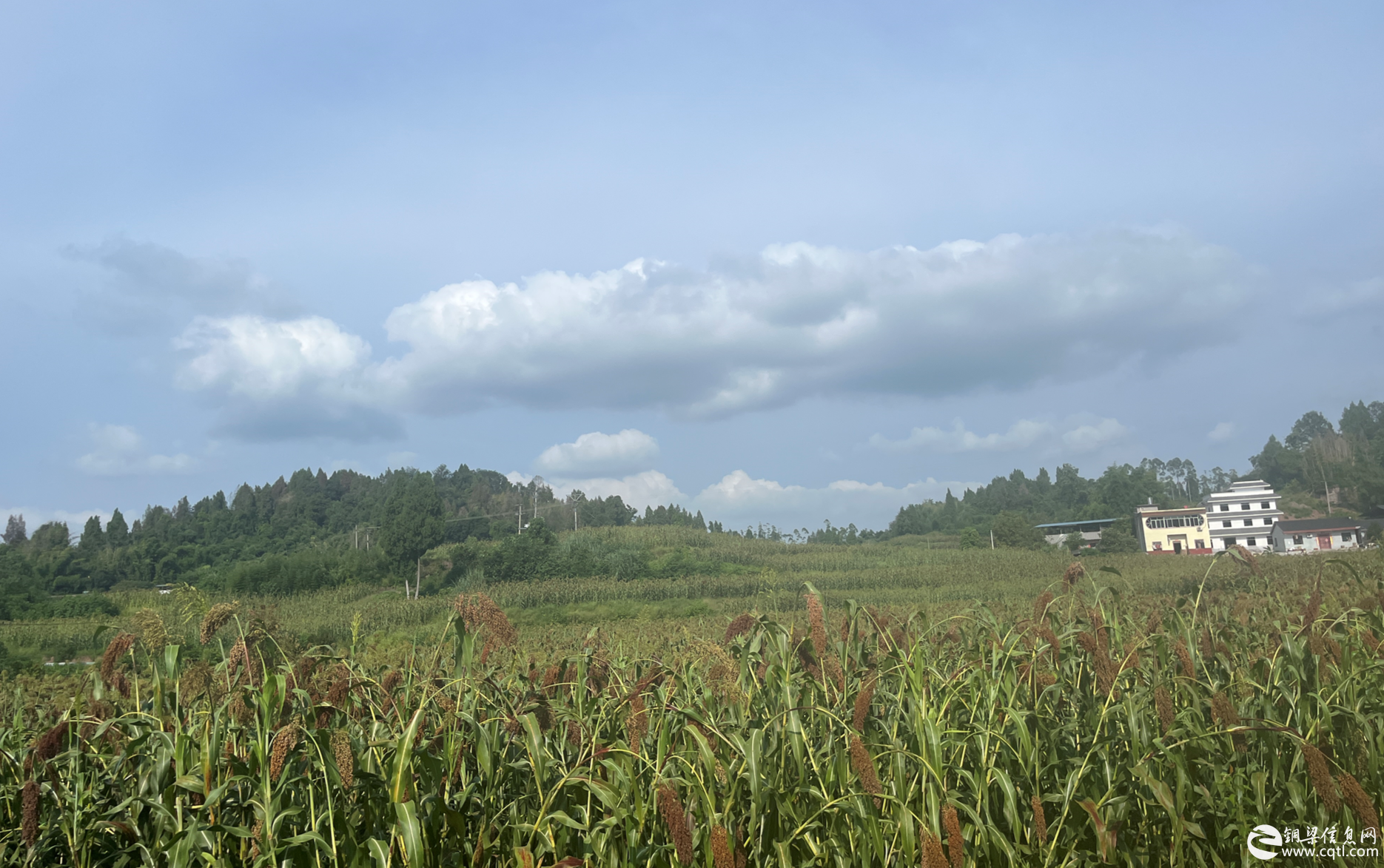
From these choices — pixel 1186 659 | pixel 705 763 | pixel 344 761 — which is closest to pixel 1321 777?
pixel 1186 659

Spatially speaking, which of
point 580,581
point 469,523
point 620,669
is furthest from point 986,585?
point 469,523

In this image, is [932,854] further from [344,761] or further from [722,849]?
[344,761]

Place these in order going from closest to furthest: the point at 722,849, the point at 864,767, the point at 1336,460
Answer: the point at 722,849
the point at 864,767
the point at 1336,460

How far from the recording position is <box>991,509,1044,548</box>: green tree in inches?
1344

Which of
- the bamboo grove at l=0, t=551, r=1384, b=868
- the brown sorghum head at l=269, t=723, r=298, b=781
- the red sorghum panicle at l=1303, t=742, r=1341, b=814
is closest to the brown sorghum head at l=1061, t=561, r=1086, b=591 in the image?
the bamboo grove at l=0, t=551, r=1384, b=868

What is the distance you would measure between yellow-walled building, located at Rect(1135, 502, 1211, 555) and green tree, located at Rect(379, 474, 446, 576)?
113ft

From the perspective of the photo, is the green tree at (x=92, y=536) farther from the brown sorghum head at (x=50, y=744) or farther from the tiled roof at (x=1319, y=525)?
the tiled roof at (x=1319, y=525)

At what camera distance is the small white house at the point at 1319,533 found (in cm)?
3759

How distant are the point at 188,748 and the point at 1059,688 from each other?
7.82 ft

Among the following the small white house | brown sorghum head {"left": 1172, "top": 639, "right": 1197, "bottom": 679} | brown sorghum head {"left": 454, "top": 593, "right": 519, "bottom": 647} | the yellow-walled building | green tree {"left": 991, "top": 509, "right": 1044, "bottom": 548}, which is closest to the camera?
brown sorghum head {"left": 454, "top": 593, "right": 519, "bottom": 647}

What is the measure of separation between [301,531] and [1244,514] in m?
55.4

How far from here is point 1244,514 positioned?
44750mm

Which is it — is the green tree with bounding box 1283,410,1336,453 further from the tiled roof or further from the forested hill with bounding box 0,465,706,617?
the forested hill with bounding box 0,465,706,617

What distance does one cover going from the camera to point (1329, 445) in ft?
221
